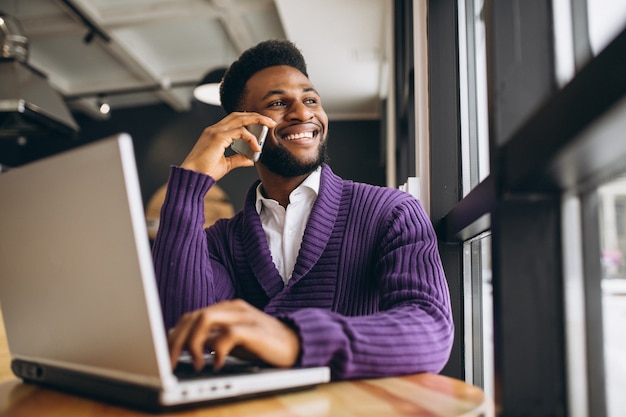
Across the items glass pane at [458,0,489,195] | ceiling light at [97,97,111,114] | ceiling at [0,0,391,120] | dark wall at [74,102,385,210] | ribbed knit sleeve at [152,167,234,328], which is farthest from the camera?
dark wall at [74,102,385,210]

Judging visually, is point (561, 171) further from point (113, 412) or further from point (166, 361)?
point (113, 412)

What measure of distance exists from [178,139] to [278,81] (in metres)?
5.92

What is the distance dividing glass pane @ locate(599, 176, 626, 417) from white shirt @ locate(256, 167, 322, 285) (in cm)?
A: 79

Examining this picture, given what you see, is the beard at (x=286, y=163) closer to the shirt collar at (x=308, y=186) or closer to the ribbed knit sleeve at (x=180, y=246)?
the shirt collar at (x=308, y=186)

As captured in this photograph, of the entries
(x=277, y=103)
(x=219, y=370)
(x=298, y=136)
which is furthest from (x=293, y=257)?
(x=219, y=370)

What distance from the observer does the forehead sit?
5.44 feet

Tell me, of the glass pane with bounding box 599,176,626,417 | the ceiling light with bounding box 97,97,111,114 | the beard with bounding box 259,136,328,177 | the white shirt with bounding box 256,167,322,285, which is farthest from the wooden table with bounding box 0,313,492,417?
the ceiling light with bounding box 97,97,111,114

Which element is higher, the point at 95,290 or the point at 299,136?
the point at 299,136

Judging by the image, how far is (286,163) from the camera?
1.60 m

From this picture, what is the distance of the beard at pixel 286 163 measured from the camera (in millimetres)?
1604

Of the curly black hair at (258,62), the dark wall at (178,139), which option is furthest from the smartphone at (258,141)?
the dark wall at (178,139)

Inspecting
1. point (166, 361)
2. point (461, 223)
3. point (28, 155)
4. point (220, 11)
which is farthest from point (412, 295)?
point (28, 155)

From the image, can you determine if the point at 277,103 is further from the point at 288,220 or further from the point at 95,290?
the point at 95,290

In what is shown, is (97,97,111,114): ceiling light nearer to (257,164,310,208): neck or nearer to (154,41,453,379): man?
(154,41,453,379): man
